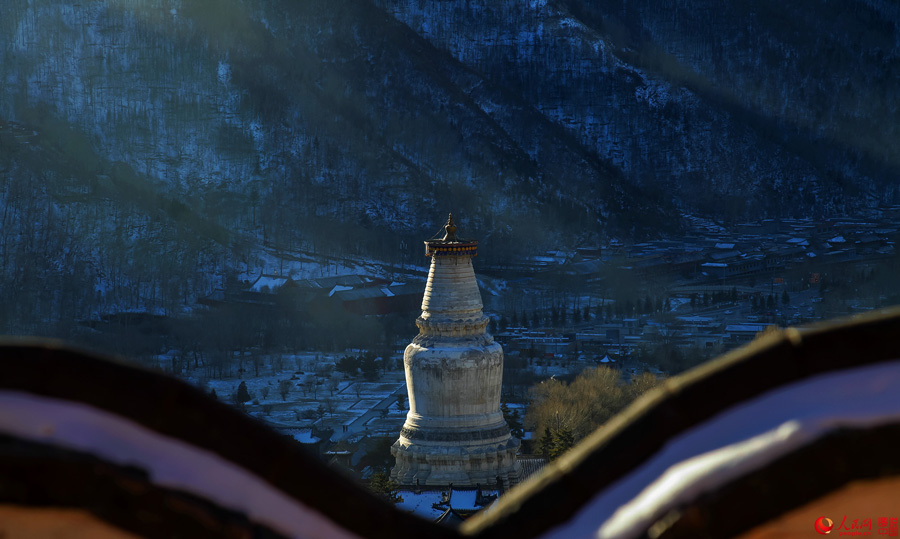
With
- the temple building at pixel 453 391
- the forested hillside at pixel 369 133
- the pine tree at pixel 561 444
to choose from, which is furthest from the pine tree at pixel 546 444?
the forested hillside at pixel 369 133

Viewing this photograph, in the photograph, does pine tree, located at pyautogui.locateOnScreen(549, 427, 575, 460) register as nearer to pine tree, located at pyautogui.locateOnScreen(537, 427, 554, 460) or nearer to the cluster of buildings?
pine tree, located at pyautogui.locateOnScreen(537, 427, 554, 460)

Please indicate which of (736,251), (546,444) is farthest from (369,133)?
(546,444)

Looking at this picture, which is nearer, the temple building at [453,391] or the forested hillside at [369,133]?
the temple building at [453,391]

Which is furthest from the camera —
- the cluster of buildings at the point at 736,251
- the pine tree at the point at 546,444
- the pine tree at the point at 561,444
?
the cluster of buildings at the point at 736,251

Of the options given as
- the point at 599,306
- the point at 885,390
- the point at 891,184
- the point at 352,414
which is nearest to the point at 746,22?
the point at 891,184

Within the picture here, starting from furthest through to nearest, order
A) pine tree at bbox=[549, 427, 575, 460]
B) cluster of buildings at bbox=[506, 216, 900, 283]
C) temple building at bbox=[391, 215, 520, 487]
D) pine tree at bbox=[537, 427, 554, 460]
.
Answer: cluster of buildings at bbox=[506, 216, 900, 283]
pine tree at bbox=[537, 427, 554, 460]
pine tree at bbox=[549, 427, 575, 460]
temple building at bbox=[391, 215, 520, 487]

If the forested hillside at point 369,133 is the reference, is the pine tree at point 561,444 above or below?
below

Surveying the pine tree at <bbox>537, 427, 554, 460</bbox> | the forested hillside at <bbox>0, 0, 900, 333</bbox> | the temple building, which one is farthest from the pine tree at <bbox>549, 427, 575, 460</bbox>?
the forested hillside at <bbox>0, 0, 900, 333</bbox>

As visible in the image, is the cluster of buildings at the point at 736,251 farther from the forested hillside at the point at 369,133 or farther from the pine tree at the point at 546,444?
the pine tree at the point at 546,444

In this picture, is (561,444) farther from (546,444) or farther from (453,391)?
(453,391)

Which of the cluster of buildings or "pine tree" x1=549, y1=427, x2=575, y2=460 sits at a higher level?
the cluster of buildings
